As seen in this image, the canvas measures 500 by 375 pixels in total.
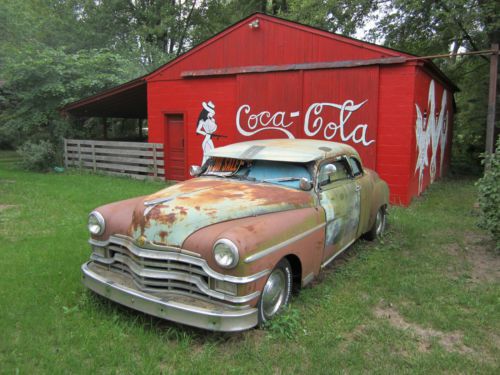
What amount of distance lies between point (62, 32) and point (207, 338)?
104 feet

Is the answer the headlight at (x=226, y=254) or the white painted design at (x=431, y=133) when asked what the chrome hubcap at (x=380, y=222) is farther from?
the headlight at (x=226, y=254)

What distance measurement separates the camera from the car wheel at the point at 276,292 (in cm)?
369

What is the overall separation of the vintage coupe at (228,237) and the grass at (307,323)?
260 mm

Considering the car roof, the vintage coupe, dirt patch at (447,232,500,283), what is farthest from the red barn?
the vintage coupe

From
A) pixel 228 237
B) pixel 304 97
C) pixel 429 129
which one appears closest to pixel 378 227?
pixel 228 237

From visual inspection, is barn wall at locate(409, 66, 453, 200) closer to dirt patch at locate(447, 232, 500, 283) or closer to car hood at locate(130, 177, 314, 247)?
dirt patch at locate(447, 232, 500, 283)

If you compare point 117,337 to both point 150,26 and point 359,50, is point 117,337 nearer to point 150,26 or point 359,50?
point 359,50

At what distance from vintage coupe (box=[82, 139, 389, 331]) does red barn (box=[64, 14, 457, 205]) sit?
16.2 feet

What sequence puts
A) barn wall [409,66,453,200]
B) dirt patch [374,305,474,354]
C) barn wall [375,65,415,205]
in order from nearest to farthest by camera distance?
dirt patch [374,305,474,354], barn wall [375,65,415,205], barn wall [409,66,453,200]

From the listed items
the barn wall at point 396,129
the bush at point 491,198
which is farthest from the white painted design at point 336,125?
the bush at point 491,198

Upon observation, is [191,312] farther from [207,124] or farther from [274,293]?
[207,124]

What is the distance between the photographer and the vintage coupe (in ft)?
11.1

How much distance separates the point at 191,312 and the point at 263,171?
6.60 ft

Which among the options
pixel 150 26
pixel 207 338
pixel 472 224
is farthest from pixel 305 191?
pixel 150 26
